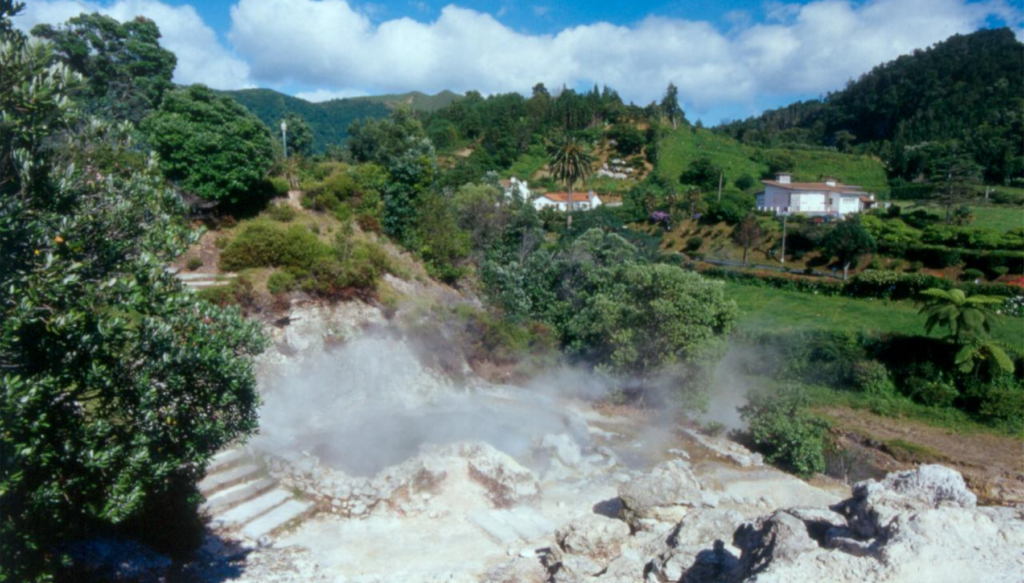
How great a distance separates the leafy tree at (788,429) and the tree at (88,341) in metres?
14.7

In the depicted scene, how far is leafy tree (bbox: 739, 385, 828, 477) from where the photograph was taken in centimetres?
1773

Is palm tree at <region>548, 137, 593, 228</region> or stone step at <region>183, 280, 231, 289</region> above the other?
palm tree at <region>548, 137, 593, 228</region>

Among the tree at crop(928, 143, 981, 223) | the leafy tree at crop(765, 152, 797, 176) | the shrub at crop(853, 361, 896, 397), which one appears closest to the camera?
the shrub at crop(853, 361, 896, 397)

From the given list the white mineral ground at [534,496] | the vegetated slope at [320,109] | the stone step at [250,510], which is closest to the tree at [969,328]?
the white mineral ground at [534,496]

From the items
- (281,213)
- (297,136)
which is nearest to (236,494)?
(281,213)

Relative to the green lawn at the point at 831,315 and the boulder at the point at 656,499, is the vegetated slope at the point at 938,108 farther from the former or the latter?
the boulder at the point at 656,499

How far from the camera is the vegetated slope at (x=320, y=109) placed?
294ft

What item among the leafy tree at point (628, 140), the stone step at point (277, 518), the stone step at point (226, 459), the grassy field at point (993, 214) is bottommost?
the stone step at point (277, 518)

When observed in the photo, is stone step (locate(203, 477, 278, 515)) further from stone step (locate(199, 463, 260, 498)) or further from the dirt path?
the dirt path

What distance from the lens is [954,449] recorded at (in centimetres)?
2088

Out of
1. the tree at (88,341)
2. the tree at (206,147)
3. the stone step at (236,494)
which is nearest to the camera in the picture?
the tree at (88,341)

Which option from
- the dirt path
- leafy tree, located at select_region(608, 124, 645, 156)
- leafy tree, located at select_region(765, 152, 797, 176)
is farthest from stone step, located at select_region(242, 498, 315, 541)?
leafy tree, located at select_region(765, 152, 797, 176)

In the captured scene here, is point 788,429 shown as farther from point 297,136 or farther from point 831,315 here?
point 297,136

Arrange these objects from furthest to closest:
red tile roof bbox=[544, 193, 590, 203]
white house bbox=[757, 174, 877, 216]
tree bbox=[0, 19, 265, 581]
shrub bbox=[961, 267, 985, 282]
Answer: white house bbox=[757, 174, 877, 216], red tile roof bbox=[544, 193, 590, 203], shrub bbox=[961, 267, 985, 282], tree bbox=[0, 19, 265, 581]
